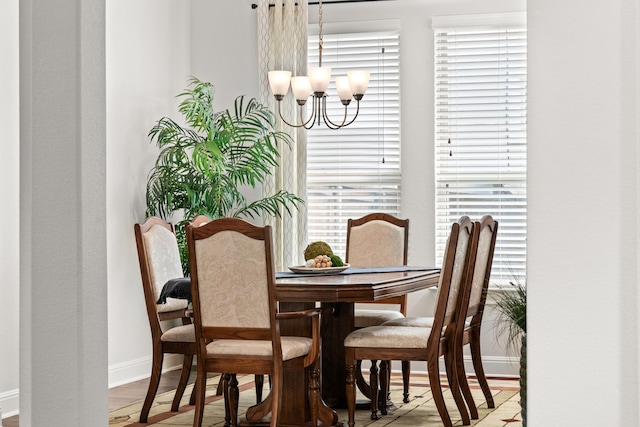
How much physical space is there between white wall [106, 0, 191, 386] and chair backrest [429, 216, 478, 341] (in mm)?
2446

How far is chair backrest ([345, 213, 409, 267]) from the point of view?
19.2 ft

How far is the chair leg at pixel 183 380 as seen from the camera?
4707 mm

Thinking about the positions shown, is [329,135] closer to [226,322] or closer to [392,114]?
[392,114]

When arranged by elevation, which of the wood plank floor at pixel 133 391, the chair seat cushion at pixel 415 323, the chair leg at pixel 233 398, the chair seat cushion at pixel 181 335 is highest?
the chair seat cushion at pixel 415 323

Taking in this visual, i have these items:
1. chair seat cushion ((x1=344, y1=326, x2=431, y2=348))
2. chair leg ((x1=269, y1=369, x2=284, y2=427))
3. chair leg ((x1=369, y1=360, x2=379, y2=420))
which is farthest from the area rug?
chair leg ((x1=269, y1=369, x2=284, y2=427))

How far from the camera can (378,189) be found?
21.8 feet

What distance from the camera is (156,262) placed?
16.2ft

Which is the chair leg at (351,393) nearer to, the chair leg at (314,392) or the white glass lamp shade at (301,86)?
the chair leg at (314,392)

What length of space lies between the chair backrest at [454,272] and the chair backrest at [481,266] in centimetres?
18
